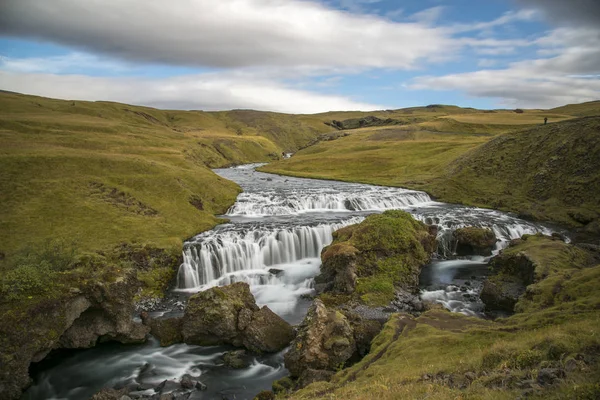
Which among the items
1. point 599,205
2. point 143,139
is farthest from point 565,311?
point 143,139

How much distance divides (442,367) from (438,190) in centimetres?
6658

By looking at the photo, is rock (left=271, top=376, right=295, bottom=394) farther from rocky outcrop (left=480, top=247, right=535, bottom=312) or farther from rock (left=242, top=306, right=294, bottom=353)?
rocky outcrop (left=480, top=247, right=535, bottom=312)

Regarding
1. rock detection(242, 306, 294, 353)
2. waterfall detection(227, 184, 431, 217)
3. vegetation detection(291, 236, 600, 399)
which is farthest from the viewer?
waterfall detection(227, 184, 431, 217)

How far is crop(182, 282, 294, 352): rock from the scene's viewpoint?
25250 mm

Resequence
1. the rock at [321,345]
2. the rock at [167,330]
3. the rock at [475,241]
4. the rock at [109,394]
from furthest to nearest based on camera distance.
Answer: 1. the rock at [475,241]
2. the rock at [167,330]
3. the rock at [321,345]
4. the rock at [109,394]

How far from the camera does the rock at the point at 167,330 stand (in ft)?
86.8

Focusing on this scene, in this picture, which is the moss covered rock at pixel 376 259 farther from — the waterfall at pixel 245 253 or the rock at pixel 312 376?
the rock at pixel 312 376

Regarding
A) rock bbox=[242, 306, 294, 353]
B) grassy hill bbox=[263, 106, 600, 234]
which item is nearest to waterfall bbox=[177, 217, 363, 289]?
rock bbox=[242, 306, 294, 353]

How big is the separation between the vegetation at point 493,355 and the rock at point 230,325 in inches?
304

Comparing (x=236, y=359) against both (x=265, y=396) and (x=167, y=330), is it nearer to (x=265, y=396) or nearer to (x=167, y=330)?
(x=265, y=396)

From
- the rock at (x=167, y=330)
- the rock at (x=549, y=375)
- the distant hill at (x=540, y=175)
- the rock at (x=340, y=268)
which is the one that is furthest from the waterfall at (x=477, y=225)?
the rock at (x=549, y=375)

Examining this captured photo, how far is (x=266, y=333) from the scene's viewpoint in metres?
25.3

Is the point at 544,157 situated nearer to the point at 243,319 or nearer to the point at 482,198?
the point at 482,198

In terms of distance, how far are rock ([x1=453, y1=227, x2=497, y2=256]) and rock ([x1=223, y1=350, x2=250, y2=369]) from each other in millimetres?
31067
